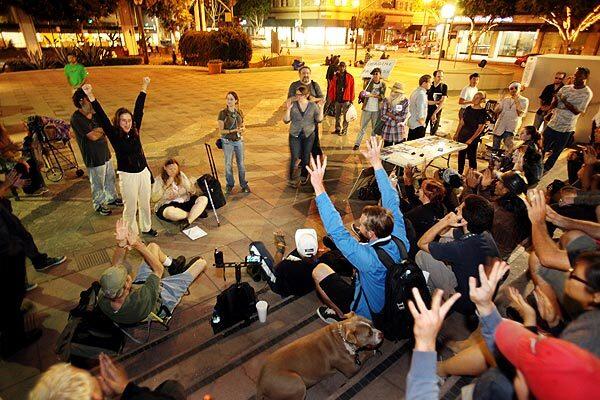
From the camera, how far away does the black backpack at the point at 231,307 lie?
358 cm

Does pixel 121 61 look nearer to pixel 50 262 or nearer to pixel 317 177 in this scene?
pixel 50 262

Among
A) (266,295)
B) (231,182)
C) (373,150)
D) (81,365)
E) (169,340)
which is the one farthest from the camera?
(231,182)

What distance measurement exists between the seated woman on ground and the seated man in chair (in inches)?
51.9

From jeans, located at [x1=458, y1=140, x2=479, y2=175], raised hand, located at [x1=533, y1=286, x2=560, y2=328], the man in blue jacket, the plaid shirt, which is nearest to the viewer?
raised hand, located at [x1=533, y1=286, x2=560, y2=328]

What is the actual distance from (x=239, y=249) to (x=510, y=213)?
3722mm

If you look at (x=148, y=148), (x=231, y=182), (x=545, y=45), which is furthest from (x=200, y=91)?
(x=545, y=45)

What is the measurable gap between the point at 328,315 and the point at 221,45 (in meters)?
24.1

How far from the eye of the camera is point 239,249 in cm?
519

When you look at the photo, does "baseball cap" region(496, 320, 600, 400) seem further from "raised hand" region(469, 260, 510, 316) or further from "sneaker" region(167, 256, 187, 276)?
"sneaker" region(167, 256, 187, 276)

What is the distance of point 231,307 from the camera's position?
3578 mm

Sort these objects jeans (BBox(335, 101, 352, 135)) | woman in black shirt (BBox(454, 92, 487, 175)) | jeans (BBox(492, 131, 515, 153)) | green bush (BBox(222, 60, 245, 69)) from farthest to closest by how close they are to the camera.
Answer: green bush (BBox(222, 60, 245, 69)) → jeans (BBox(335, 101, 352, 135)) → jeans (BBox(492, 131, 515, 153)) → woman in black shirt (BBox(454, 92, 487, 175))

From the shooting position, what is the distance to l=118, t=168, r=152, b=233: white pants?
4996 millimetres

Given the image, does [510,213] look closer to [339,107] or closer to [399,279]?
[399,279]

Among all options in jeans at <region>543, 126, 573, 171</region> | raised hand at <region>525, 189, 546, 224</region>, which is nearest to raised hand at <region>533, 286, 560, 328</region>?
raised hand at <region>525, 189, 546, 224</region>
